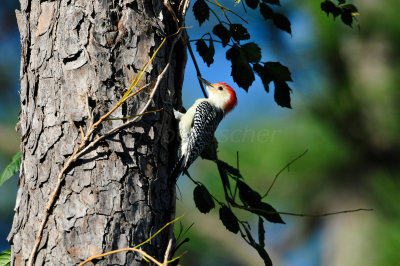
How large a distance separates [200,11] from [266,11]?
1.19 feet

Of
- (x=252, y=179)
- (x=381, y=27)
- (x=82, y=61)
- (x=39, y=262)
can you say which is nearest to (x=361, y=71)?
(x=381, y=27)

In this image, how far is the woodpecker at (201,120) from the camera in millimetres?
2358

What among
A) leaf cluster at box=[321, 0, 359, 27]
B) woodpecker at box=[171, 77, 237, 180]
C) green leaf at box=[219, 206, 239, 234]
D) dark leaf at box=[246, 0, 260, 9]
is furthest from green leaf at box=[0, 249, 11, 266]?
leaf cluster at box=[321, 0, 359, 27]

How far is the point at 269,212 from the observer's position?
6.46 feet

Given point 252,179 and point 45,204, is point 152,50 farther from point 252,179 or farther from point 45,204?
point 252,179

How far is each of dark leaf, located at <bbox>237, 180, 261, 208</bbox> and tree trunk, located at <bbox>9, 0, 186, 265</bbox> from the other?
1.47ft

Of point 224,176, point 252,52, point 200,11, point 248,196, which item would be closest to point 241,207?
point 248,196

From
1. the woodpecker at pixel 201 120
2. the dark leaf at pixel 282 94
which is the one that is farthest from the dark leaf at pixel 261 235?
the dark leaf at pixel 282 94

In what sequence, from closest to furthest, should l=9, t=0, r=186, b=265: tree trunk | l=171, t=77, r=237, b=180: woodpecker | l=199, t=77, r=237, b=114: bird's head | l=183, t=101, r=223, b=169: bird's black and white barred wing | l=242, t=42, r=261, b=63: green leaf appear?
1. l=9, t=0, r=186, b=265: tree trunk
2. l=242, t=42, r=261, b=63: green leaf
3. l=171, t=77, r=237, b=180: woodpecker
4. l=183, t=101, r=223, b=169: bird's black and white barred wing
5. l=199, t=77, r=237, b=114: bird's head

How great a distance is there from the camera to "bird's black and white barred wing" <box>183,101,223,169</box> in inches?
100

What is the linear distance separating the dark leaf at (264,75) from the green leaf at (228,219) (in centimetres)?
60

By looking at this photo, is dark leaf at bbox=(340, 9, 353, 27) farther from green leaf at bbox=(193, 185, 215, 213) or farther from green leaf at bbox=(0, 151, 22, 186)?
green leaf at bbox=(0, 151, 22, 186)

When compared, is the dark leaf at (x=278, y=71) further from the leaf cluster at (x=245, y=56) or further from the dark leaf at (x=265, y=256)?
the dark leaf at (x=265, y=256)

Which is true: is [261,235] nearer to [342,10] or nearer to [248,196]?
[248,196]
